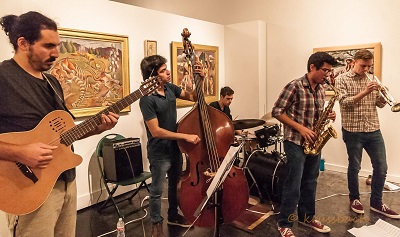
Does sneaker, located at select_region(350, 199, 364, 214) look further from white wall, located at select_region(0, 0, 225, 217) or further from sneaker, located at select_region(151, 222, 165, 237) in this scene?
white wall, located at select_region(0, 0, 225, 217)

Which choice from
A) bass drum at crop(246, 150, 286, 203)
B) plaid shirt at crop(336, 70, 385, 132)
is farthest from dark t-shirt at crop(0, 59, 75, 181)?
plaid shirt at crop(336, 70, 385, 132)

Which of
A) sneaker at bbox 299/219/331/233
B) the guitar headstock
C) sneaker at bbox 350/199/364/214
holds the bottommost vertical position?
sneaker at bbox 299/219/331/233

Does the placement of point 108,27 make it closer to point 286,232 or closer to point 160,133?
point 160,133

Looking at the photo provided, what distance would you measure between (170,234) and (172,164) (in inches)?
27.1

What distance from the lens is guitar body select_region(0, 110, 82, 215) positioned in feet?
4.78

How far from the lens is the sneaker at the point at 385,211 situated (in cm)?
310

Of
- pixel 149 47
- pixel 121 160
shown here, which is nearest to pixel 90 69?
pixel 149 47

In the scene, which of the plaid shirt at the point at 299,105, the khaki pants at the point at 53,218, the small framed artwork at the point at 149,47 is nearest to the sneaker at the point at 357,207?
the plaid shirt at the point at 299,105

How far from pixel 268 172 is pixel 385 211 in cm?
124

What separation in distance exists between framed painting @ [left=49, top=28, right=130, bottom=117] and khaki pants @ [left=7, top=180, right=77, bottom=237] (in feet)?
6.26

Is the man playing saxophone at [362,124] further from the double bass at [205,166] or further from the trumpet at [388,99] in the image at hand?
the double bass at [205,166]

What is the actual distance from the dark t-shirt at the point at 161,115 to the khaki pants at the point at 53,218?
101cm

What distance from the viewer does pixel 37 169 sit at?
60.1 inches

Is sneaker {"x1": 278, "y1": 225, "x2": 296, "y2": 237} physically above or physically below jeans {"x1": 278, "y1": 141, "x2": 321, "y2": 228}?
below
